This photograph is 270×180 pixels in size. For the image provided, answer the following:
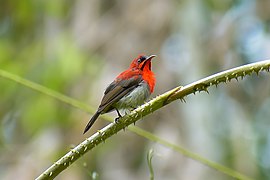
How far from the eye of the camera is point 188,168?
474 cm

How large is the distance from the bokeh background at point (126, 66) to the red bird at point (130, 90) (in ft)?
3.10

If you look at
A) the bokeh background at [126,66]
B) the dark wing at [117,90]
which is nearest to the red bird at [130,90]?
the dark wing at [117,90]

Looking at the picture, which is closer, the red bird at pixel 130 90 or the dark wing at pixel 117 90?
the dark wing at pixel 117 90

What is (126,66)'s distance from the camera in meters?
5.45

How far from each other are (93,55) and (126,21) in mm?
447

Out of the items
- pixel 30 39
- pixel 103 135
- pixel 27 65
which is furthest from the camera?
pixel 30 39

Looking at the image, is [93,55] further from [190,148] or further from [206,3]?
[190,148]

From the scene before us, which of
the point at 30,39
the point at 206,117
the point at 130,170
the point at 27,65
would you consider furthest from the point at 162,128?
the point at 30,39

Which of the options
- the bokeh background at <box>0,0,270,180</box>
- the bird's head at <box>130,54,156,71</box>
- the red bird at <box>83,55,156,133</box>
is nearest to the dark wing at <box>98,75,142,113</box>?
the red bird at <box>83,55,156,133</box>

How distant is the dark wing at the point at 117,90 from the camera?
3094 millimetres

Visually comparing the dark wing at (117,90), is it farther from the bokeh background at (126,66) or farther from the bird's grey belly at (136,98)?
the bokeh background at (126,66)

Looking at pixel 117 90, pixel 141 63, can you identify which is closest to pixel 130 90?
pixel 117 90

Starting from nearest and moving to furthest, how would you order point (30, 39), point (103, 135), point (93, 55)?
point (103, 135) → point (93, 55) → point (30, 39)

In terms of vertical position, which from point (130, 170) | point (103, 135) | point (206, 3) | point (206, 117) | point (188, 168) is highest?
point (103, 135)
